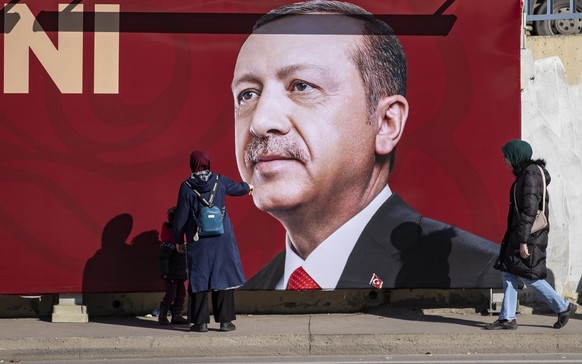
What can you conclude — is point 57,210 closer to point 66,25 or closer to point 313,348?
point 66,25

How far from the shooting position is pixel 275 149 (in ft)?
39.8

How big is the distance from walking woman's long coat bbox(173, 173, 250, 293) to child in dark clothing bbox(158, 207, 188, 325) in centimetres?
40

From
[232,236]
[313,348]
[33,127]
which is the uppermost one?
[33,127]

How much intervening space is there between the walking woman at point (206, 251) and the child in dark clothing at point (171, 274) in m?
0.41

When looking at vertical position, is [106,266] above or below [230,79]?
below

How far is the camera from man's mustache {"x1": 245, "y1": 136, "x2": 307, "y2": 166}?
12.1 metres

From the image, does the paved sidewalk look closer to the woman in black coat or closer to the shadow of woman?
the woman in black coat

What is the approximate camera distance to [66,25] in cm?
1226

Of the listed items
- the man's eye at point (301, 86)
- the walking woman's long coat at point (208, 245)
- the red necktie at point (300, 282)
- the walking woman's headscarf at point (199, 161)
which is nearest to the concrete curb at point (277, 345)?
the walking woman's long coat at point (208, 245)

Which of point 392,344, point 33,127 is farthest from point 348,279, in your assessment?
point 33,127

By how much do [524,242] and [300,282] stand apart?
233cm

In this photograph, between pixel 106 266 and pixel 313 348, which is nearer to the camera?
pixel 313 348

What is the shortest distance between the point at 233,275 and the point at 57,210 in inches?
80.5

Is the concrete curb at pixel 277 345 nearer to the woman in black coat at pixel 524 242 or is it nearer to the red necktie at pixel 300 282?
the woman in black coat at pixel 524 242
